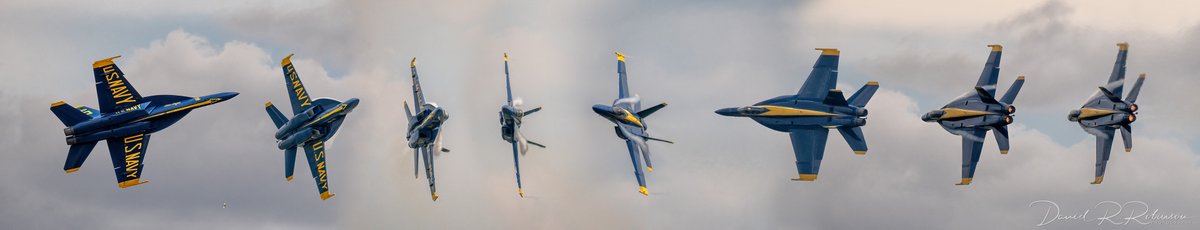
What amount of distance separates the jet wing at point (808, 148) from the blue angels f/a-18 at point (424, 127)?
24.9 m

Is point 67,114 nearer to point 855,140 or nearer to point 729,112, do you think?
point 729,112

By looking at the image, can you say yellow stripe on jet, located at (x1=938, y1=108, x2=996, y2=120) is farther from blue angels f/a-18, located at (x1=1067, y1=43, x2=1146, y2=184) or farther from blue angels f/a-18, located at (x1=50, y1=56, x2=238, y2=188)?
blue angels f/a-18, located at (x1=50, y1=56, x2=238, y2=188)

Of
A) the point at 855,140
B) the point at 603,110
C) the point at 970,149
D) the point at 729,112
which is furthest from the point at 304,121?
the point at 970,149

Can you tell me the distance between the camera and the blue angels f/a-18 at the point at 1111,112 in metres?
130

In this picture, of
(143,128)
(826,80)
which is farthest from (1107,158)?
(143,128)

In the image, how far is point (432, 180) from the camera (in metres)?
138

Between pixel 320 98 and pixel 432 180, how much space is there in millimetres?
10644

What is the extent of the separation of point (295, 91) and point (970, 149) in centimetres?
4941

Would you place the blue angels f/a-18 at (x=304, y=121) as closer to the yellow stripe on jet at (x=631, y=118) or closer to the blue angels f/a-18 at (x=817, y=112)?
the yellow stripe on jet at (x=631, y=118)

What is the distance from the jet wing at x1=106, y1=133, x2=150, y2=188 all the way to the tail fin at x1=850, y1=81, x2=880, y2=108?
50843 mm

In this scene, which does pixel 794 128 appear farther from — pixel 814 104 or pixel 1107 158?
pixel 1107 158

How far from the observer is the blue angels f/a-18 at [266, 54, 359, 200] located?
134 metres

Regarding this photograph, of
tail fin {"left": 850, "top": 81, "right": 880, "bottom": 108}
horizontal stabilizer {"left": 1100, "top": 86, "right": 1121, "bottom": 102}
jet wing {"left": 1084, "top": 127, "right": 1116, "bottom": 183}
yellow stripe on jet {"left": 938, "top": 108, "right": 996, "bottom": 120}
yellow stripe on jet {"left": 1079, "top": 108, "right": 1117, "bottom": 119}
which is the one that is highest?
tail fin {"left": 850, "top": 81, "right": 880, "bottom": 108}

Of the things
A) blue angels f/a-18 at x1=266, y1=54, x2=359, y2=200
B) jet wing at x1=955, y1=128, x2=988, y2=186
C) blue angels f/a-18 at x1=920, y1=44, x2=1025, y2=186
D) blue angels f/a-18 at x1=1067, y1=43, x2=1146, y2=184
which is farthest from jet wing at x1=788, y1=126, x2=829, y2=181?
blue angels f/a-18 at x1=266, y1=54, x2=359, y2=200
